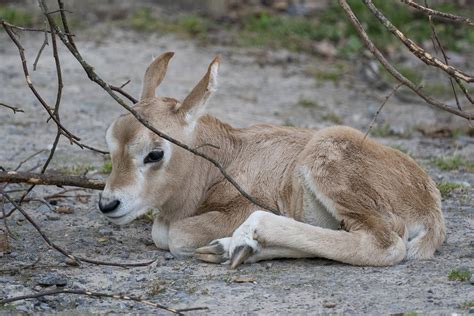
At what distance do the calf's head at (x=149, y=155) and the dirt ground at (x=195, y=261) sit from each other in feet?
1.43

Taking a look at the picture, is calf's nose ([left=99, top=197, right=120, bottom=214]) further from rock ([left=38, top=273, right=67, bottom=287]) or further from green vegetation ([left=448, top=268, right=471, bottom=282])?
green vegetation ([left=448, top=268, right=471, bottom=282])

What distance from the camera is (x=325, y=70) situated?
14.0m

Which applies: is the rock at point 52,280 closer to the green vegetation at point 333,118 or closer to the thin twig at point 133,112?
the thin twig at point 133,112

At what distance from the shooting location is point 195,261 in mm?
6867

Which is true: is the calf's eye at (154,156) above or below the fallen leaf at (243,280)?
above

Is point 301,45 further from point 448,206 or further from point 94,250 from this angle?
point 94,250

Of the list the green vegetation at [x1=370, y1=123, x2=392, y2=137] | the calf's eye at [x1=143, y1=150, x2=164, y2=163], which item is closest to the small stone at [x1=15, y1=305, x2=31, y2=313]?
the calf's eye at [x1=143, y1=150, x2=164, y2=163]

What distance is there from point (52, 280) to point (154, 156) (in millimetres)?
1144

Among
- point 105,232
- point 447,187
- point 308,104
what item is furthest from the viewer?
point 308,104

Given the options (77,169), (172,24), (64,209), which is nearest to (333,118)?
(77,169)

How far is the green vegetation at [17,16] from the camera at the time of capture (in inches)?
564

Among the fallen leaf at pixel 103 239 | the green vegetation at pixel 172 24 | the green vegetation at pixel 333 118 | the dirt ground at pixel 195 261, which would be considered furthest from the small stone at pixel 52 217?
the green vegetation at pixel 172 24

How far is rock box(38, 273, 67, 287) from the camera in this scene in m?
6.29

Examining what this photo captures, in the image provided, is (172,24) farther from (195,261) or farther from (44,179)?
(195,261)
